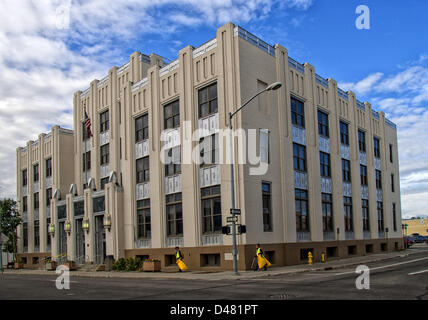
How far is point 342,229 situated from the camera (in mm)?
36219

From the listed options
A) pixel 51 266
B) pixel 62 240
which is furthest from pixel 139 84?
pixel 62 240

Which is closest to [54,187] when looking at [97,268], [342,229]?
[97,268]

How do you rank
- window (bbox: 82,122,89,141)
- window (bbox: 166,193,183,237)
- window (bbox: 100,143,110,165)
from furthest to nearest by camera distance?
window (bbox: 82,122,89,141)
window (bbox: 100,143,110,165)
window (bbox: 166,193,183,237)

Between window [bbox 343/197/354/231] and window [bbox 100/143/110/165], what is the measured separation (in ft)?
67.5

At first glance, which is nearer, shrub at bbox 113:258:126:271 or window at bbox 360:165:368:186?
shrub at bbox 113:258:126:271

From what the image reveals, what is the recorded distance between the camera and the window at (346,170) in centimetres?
3828

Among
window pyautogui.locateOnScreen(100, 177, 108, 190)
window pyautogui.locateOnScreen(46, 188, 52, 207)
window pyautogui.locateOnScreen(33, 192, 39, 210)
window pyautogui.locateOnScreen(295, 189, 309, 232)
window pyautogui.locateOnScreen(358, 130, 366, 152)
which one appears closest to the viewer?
window pyautogui.locateOnScreen(295, 189, 309, 232)

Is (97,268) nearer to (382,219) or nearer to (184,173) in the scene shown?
(184,173)

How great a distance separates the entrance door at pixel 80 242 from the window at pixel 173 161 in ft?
41.9

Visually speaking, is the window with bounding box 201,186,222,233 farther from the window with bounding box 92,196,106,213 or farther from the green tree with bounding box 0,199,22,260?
the green tree with bounding box 0,199,22,260

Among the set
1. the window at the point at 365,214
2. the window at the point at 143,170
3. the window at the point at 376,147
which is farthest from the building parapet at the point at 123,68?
the window at the point at 376,147

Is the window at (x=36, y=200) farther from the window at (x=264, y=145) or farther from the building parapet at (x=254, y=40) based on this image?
the building parapet at (x=254, y=40)

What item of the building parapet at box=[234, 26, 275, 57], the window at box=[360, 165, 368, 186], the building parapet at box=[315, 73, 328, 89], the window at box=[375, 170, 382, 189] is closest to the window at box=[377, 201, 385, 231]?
the window at box=[375, 170, 382, 189]

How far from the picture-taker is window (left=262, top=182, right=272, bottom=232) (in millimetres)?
28359
